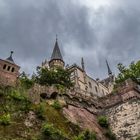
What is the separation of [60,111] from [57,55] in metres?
44.9

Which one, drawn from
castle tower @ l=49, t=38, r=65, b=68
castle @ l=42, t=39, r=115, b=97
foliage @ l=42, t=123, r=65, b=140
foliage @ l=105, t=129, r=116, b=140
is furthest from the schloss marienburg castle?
castle tower @ l=49, t=38, r=65, b=68

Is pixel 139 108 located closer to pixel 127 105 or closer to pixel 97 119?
pixel 127 105

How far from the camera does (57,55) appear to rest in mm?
68688

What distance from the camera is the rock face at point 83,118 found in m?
24.6

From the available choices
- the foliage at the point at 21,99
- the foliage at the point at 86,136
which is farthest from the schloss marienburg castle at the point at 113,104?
the foliage at the point at 86,136

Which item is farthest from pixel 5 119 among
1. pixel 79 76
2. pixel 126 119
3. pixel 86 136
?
pixel 79 76

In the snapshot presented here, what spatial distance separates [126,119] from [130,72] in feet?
66.6

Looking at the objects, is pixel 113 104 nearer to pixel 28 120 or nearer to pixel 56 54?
pixel 28 120

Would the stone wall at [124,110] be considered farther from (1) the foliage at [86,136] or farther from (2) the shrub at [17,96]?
(2) the shrub at [17,96]

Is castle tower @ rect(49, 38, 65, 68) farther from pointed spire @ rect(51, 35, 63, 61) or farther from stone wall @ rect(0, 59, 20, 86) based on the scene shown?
stone wall @ rect(0, 59, 20, 86)

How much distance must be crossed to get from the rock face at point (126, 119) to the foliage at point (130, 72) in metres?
16.6

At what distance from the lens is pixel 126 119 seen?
1042 inches

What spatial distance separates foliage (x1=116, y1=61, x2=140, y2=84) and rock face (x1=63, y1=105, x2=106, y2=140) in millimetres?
18322

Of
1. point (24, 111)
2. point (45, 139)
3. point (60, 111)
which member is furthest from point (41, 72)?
point (45, 139)
